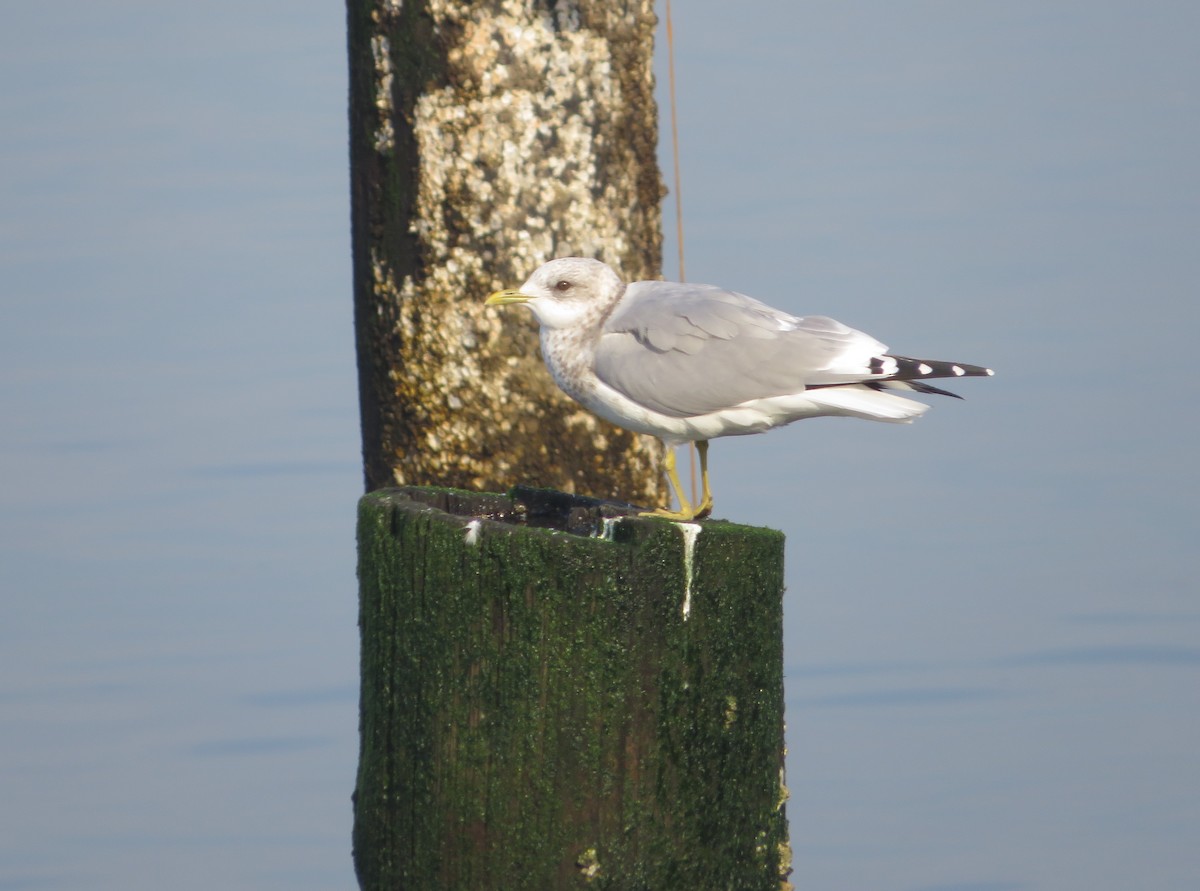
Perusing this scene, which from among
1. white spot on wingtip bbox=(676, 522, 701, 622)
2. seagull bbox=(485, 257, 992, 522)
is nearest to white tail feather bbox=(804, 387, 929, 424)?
seagull bbox=(485, 257, 992, 522)

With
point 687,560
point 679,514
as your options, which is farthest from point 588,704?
point 679,514

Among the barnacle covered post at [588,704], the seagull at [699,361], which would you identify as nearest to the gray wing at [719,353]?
the seagull at [699,361]

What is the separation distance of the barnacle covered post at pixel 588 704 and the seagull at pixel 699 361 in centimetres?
66

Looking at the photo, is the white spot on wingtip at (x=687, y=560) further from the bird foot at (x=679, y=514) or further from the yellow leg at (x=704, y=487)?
the yellow leg at (x=704, y=487)

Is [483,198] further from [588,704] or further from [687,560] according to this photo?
[588,704]

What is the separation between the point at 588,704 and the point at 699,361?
128 centimetres

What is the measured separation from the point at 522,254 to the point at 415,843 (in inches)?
73.2

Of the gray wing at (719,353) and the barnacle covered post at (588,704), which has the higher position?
the gray wing at (719,353)

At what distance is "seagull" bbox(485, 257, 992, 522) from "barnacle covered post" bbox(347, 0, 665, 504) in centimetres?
23

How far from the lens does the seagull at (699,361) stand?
5.64 m

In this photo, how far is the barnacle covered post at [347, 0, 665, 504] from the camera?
6.11m

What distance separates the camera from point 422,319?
619 centimetres

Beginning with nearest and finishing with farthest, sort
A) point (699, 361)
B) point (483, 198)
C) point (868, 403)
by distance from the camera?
point (868, 403) < point (699, 361) < point (483, 198)

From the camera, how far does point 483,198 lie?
6129 millimetres
